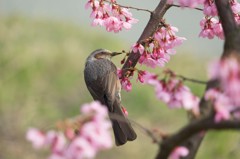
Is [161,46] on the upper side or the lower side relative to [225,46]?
lower

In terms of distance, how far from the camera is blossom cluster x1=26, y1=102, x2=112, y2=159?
186 cm

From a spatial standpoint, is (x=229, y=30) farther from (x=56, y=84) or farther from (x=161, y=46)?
(x=56, y=84)

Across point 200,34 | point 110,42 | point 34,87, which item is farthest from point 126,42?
point 200,34

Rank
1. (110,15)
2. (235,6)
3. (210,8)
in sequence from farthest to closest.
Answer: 1. (110,15)
2. (235,6)
3. (210,8)

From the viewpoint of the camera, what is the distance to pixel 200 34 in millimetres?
3061

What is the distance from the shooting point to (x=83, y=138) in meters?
1.88

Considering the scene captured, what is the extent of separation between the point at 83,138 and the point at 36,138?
0.44ft

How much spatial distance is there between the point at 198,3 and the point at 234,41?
1.59 feet

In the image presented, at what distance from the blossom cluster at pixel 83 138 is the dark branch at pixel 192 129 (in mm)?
186

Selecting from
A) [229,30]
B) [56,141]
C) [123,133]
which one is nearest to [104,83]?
[123,133]

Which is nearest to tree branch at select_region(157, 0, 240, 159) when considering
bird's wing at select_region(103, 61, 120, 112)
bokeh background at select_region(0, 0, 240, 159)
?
bird's wing at select_region(103, 61, 120, 112)

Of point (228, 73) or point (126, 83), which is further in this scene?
point (126, 83)

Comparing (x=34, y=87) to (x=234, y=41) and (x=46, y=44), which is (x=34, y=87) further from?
(x=234, y=41)

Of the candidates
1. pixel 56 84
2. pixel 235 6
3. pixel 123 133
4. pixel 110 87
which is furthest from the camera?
pixel 56 84
